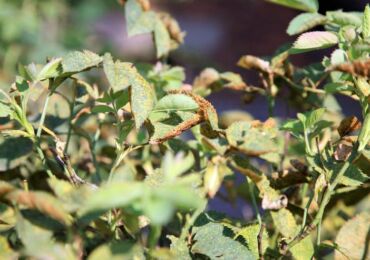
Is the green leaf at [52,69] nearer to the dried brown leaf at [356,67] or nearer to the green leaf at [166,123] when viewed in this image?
the green leaf at [166,123]

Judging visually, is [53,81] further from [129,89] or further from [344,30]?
[344,30]

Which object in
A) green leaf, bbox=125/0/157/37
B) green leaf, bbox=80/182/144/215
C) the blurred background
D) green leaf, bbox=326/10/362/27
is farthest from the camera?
the blurred background

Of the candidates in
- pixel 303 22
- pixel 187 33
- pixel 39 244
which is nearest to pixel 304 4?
pixel 303 22

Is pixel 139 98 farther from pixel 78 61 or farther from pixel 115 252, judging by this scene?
pixel 115 252

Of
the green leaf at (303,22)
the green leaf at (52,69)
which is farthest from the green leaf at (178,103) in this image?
the green leaf at (303,22)

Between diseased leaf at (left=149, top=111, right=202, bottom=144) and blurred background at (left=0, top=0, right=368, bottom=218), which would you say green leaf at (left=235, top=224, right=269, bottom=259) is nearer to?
diseased leaf at (left=149, top=111, right=202, bottom=144)

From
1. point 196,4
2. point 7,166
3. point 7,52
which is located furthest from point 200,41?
point 7,166

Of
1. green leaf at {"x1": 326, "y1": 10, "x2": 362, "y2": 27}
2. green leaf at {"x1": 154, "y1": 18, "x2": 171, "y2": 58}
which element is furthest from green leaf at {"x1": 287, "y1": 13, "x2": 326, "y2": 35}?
green leaf at {"x1": 154, "y1": 18, "x2": 171, "y2": 58}
